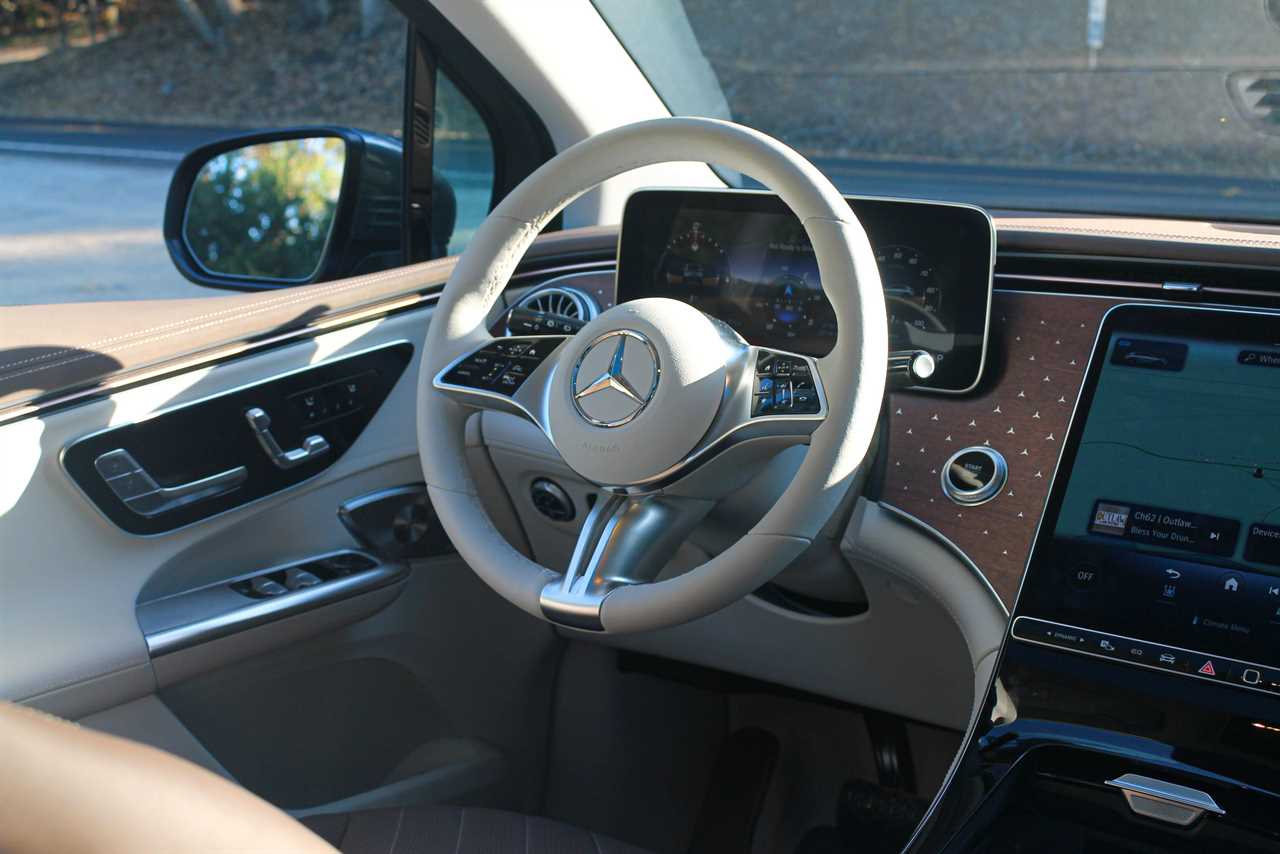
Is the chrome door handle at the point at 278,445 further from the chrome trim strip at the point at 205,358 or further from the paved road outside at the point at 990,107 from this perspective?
the paved road outside at the point at 990,107

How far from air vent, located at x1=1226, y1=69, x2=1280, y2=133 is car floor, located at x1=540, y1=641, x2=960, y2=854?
1.24 meters

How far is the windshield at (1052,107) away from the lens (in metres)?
1.84

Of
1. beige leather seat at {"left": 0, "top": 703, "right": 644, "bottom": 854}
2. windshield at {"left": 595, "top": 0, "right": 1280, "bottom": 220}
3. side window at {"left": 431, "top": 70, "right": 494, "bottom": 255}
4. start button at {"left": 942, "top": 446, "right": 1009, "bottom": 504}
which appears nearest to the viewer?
beige leather seat at {"left": 0, "top": 703, "right": 644, "bottom": 854}

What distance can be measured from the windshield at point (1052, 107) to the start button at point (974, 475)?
1.64 feet

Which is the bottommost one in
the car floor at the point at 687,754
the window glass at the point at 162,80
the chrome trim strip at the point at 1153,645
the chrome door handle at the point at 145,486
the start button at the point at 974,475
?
the car floor at the point at 687,754

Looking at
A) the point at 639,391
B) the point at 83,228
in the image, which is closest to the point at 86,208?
the point at 83,228

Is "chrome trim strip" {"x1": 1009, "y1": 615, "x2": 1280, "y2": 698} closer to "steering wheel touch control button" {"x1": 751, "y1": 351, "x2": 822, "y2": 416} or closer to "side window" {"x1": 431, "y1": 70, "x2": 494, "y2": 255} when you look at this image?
"steering wheel touch control button" {"x1": 751, "y1": 351, "x2": 822, "y2": 416}

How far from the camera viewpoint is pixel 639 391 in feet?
4.34

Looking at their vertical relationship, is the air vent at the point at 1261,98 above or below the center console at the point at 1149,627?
above

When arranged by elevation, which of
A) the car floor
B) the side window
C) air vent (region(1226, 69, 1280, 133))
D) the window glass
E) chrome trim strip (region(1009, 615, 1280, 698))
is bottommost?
the car floor

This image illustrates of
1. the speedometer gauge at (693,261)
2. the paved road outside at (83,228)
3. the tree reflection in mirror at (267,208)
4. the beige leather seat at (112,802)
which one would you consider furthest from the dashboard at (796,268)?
the paved road outside at (83,228)

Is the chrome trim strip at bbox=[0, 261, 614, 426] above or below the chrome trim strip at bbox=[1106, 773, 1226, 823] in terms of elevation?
above

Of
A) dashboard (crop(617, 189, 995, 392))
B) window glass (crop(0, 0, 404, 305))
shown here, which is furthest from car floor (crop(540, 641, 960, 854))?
window glass (crop(0, 0, 404, 305))

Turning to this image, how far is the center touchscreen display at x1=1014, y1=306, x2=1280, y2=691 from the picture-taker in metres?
1.30
